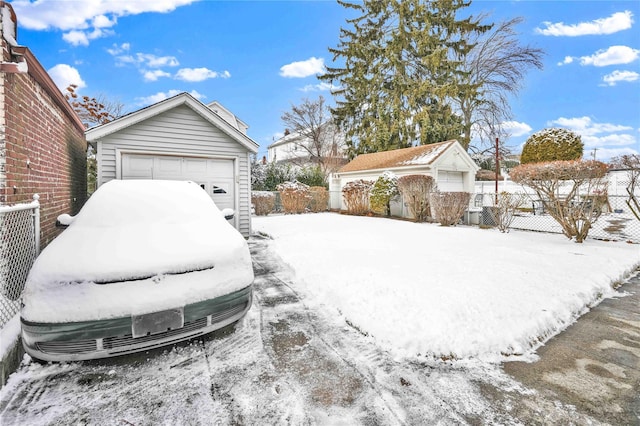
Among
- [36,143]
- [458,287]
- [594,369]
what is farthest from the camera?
[36,143]

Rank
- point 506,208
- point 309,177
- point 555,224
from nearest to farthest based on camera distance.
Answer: point 506,208
point 555,224
point 309,177

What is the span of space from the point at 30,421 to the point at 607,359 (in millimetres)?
4170

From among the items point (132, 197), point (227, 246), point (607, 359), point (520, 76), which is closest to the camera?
point (607, 359)

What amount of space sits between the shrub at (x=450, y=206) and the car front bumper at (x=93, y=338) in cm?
989

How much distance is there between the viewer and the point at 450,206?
1056 centimetres

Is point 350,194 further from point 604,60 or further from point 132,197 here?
point 604,60

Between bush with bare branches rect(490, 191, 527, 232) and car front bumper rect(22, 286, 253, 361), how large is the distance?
9453 millimetres

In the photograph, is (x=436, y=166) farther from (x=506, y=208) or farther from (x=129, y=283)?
(x=129, y=283)

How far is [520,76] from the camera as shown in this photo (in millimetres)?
23312

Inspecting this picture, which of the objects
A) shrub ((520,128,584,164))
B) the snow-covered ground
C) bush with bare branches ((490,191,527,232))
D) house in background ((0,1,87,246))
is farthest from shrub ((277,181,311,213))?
shrub ((520,128,584,164))

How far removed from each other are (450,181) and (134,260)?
48.4 ft

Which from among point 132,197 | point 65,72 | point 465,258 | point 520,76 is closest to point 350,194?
point 465,258

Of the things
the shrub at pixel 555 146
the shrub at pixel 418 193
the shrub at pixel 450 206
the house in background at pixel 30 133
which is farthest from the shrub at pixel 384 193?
the house in background at pixel 30 133

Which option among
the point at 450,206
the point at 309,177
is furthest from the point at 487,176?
the point at 450,206
